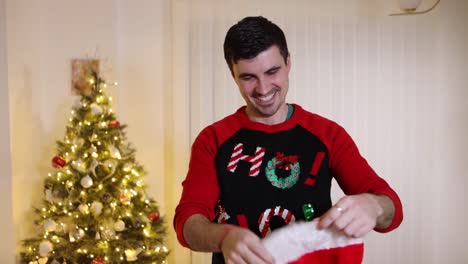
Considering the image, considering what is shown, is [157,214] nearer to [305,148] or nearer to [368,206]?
[305,148]

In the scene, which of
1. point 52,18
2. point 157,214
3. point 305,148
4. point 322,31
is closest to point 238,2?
point 322,31

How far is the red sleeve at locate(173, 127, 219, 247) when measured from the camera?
4.02 ft

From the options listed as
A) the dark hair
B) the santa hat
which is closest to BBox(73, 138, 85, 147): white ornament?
the dark hair

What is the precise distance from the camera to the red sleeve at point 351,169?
1.24m

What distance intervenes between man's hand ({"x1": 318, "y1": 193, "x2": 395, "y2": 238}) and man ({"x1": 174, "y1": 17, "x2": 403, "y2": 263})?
12 centimetres

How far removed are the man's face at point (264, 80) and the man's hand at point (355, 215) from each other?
0.36 meters

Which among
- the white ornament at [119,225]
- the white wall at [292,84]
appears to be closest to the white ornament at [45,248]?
the white ornament at [119,225]

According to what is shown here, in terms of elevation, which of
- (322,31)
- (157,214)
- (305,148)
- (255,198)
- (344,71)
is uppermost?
(322,31)

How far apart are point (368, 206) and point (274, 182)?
29 cm

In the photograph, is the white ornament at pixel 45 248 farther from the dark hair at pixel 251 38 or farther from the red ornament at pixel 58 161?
the dark hair at pixel 251 38

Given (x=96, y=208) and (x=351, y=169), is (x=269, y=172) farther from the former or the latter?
(x=96, y=208)

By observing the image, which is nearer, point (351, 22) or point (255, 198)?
point (255, 198)

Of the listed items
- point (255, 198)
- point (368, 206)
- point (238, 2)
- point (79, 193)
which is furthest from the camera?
point (238, 2)

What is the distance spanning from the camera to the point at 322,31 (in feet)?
12.5
